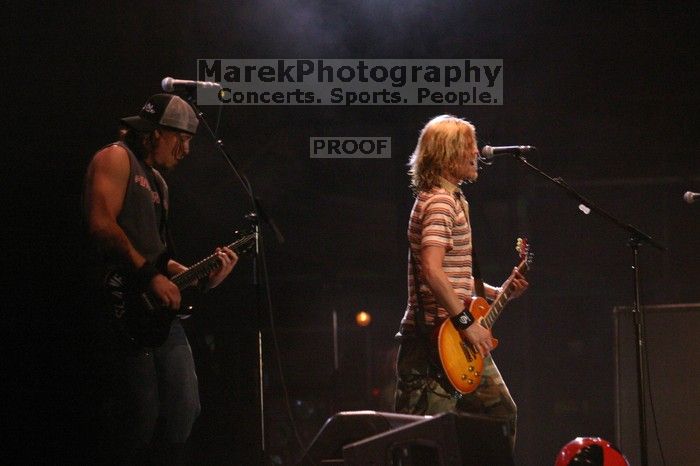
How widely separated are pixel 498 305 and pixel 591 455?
3.01ft

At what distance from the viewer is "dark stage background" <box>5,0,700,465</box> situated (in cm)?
519

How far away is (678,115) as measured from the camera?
5.67 meters

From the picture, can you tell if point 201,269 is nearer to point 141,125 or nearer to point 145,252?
point 145,252

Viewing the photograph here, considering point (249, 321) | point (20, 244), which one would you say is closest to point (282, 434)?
point (249, 321)

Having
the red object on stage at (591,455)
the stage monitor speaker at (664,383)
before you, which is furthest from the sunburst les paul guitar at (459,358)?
the stage monitor speaker at (664,383)

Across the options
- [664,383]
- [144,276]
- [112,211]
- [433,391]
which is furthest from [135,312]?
[664,383]

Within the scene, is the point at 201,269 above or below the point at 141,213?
below

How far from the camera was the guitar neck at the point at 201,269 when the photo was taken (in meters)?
3.80

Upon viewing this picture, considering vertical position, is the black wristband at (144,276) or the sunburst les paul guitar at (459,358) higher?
the black wristband at (144,276)

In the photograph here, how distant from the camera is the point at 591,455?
424cm

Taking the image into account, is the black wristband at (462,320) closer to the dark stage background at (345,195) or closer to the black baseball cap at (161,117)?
the black baseball cap at (161,117)

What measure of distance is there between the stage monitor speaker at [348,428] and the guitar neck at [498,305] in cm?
97

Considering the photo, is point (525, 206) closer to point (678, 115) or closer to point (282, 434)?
point (678, 115)

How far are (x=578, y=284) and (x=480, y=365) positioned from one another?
2.16m
